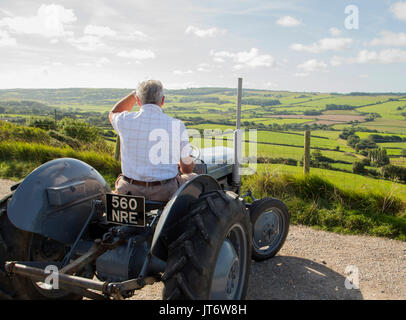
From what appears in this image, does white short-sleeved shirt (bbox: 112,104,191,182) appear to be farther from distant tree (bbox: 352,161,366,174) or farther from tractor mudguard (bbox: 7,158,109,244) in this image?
distant tree (bbox: 352,161,366,174)

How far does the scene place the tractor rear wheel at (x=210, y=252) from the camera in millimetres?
2266

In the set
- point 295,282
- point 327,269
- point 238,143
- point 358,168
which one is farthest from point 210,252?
point 358,168

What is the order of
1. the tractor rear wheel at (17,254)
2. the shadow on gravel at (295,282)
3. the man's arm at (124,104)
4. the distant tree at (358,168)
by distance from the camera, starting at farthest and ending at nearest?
1. the distant tree at (358,168)
2. the shadow on gravel at (295,282)
3. the man's arm at (124,104)
4. the tractor rear wheel at (17,254)

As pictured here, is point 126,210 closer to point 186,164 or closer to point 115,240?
point 115,240

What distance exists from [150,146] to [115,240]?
0.80 meters

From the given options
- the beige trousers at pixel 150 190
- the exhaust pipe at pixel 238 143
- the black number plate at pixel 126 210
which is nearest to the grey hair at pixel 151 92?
the beige trousers at pixel 150 190

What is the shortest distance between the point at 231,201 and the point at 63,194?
1.40 meters

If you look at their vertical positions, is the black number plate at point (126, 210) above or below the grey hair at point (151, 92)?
below

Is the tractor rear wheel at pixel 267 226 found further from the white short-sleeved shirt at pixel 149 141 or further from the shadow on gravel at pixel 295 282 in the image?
the white short-sleeved shirt at pixel 149 141

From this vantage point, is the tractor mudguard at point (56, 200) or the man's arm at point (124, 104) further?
the man's arm at point (124, 104)

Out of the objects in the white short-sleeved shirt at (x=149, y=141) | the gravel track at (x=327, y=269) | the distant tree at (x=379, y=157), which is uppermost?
the white short-sleeved shirt at (x=149, y=141)

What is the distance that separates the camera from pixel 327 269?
4.32m

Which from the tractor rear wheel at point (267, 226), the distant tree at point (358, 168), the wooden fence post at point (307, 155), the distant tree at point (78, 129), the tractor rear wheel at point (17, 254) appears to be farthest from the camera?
the distant tree at point (78, 129)

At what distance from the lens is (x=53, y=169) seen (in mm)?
2963
